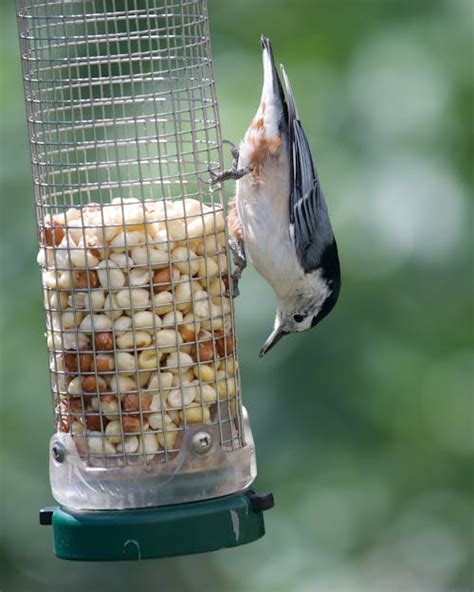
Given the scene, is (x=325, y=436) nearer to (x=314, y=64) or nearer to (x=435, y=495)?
(x=435, y=495)

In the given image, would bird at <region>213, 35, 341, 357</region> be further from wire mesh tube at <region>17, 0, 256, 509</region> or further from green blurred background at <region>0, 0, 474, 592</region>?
green blurred background at <region>0, 0, 474, 592</region>

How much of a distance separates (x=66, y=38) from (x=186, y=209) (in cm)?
68

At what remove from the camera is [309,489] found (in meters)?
7.49

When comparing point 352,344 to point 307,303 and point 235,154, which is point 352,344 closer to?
point 307,303

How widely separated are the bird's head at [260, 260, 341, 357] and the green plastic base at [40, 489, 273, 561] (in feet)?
4.16

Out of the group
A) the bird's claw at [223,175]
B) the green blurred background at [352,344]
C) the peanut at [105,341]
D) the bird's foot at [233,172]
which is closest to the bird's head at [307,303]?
the bird's foot at [233,172]

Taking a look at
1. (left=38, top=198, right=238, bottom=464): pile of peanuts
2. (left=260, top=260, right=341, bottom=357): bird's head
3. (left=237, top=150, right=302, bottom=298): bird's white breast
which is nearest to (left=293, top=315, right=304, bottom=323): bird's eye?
(left=260, top=260, right=341, bottom=357): bird's head

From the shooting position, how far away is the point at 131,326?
161 inches

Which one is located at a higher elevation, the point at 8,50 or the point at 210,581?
the point at 8,50

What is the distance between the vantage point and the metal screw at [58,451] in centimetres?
412

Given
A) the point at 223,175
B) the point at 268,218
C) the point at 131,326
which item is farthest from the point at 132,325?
the point at 268,218

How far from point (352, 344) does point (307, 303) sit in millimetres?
2318

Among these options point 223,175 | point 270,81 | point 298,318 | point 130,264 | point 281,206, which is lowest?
point 298,318

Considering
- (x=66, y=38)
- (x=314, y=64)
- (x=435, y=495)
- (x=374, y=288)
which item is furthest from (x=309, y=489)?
(x=66, y=38)
